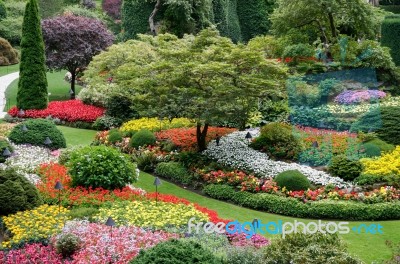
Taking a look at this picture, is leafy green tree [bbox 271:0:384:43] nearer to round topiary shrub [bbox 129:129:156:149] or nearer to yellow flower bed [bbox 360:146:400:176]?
round topiary shrub [bbox 129:129:156:149]

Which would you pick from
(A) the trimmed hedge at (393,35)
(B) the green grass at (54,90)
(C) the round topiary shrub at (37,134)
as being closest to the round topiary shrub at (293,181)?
(C) the round topiary shrub at (37,134)

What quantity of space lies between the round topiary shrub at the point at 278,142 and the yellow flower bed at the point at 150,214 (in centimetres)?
531

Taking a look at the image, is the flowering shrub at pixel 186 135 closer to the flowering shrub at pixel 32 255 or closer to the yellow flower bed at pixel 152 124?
the yellow flower bed at pixel 152 124

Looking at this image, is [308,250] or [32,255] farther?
[32,255]

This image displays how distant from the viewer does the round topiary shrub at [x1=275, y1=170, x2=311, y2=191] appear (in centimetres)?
1580

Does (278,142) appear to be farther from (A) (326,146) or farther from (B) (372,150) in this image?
(B) (372,150)

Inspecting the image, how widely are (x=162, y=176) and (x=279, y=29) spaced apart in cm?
1128

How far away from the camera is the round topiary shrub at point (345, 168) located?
16453 millimetres

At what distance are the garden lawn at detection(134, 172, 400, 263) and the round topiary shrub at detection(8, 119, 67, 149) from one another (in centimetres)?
288

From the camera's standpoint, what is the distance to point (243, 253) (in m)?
10.5

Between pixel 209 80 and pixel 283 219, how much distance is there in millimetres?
4989

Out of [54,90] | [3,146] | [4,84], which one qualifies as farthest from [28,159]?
[4,84]

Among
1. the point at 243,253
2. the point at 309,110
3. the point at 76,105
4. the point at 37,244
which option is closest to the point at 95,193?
the point at 37,244

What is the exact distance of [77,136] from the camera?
76.2ft
